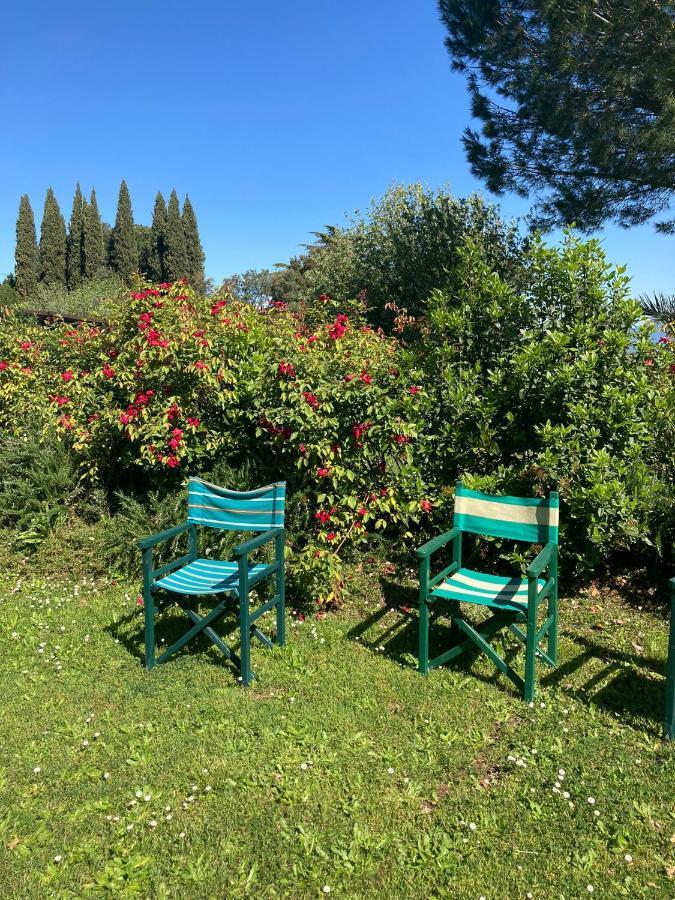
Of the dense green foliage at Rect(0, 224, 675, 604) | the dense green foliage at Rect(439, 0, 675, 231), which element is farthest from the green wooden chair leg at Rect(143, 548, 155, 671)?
the dense green foliage at Rect(439, 0, 675, 231)

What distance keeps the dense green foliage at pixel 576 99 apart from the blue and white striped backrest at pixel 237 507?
592 centimetres

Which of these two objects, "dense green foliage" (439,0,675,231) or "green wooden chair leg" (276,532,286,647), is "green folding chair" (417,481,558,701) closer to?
"green wooden chair leg" (276,532,286,647)

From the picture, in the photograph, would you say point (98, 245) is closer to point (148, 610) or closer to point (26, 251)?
point (26, 251)

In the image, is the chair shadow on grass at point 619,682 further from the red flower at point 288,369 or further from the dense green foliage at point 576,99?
the dense green foliage at point 576,99

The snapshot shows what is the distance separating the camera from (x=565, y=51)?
278 inches

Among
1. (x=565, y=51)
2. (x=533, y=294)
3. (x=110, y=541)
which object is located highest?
(x=565, y=51)

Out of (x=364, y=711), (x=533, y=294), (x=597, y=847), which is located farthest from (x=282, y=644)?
(x=533, y=294)

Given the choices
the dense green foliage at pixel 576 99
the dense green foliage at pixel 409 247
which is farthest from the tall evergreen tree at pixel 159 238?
the dense green foliage at pixel 576 99

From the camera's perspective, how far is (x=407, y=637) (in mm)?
3949

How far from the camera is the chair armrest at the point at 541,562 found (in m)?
3.00

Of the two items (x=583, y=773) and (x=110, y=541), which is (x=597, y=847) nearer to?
(x=583, y=773)

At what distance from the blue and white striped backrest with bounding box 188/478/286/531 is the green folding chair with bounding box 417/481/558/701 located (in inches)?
38.9

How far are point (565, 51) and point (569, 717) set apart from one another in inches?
288

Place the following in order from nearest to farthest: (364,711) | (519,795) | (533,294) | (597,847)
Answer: (597,847) < (519,795) < (364,711) < (533,294)
